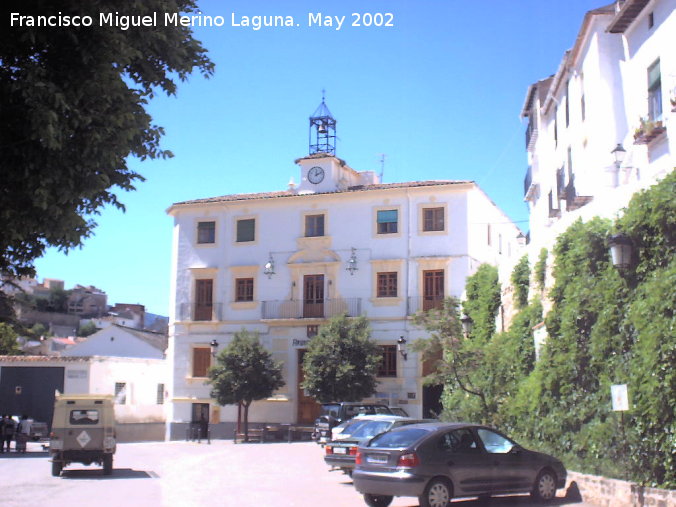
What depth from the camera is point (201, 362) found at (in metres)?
40.5

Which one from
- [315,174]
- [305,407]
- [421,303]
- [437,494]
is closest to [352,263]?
[421,303]

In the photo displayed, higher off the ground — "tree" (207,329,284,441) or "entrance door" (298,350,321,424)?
"tree" (207,329,284,441)

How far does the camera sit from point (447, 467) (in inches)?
532

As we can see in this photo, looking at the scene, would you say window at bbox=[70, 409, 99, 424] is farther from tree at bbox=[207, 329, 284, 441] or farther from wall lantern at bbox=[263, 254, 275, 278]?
wall lantern at bbox=[263, 254, 275, 278]

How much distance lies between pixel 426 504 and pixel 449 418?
11.9m

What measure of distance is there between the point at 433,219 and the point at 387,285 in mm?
3767

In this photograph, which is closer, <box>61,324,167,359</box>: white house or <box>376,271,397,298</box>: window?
<box>376,271,397,298</box>: window

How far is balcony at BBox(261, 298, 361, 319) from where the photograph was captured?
3825cm

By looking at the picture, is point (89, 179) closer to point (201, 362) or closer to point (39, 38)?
point (39, 38)

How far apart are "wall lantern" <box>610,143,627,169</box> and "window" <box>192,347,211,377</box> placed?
2442cm

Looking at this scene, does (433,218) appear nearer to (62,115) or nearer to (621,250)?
(621,250)

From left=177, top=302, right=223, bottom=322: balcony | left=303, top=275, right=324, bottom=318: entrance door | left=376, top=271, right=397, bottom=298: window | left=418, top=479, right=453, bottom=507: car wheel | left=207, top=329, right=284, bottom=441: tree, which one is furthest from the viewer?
left=177, top=302, right=223, bottom=322: balcony

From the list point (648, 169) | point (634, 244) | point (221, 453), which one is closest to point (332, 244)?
point (221, 453)

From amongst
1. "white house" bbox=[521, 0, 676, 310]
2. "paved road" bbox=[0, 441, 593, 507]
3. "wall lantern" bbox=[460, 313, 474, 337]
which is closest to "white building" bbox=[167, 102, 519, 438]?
"white house" bbox=[521, 0, 676, 310]
